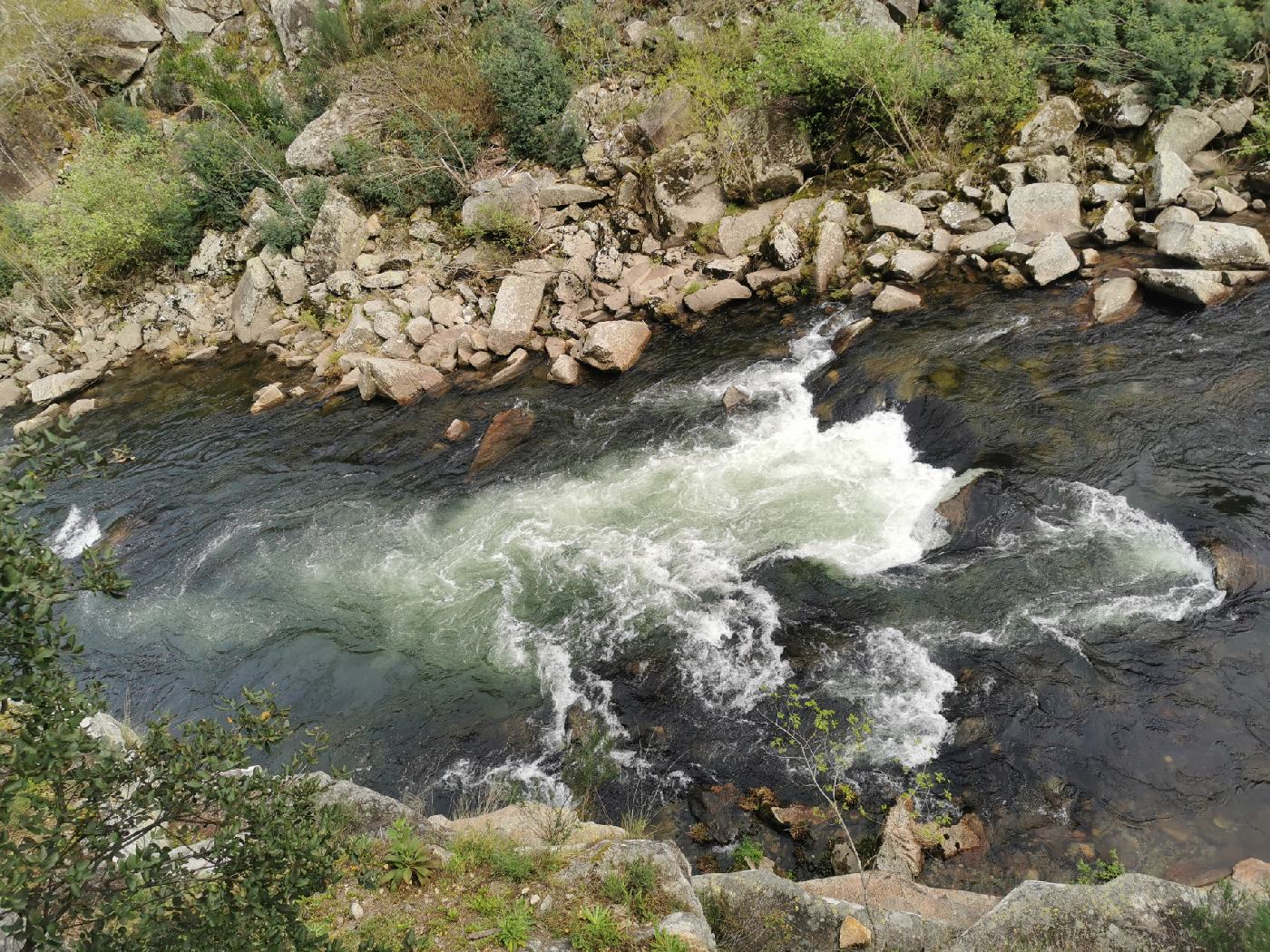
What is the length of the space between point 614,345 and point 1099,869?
47.6 ft

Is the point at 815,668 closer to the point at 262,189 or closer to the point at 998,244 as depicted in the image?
the point at 998,244

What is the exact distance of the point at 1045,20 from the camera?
1975cm

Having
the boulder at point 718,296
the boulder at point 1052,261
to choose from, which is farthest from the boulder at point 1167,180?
the boulder at point 718,296

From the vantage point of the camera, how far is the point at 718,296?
19438 mm

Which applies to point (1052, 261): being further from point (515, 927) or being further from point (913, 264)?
point (515, 927)

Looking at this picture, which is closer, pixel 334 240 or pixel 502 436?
pixel 502 436

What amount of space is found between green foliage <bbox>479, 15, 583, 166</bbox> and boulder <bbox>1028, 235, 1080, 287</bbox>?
50.6 feet

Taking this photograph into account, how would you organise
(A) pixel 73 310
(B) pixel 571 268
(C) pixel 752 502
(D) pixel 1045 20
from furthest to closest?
(A) pixel 73 310 → (B) pixel 571 268 → (D) pixel 1045 20 → (C) pixel 752 502

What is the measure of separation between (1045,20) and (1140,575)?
1822 cm

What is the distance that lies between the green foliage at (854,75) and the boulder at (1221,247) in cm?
769

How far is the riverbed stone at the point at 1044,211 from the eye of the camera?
1709 centimetres

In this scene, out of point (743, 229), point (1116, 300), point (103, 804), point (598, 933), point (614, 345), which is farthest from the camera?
point (743, 229)

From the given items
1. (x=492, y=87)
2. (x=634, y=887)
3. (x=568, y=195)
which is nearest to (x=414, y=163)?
(x=492, y=87)

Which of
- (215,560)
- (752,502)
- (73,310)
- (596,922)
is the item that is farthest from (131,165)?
(596,922)
